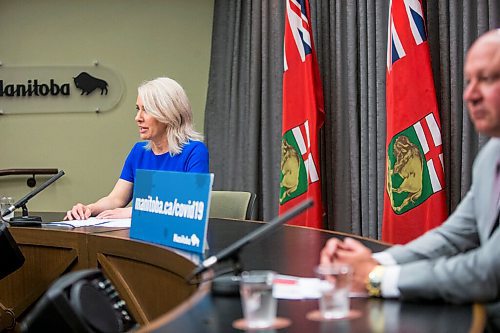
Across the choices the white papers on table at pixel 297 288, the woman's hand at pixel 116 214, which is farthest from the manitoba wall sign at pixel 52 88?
the white papers on table at pixel 297 288

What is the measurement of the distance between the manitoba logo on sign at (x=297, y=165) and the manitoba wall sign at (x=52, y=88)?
182cm

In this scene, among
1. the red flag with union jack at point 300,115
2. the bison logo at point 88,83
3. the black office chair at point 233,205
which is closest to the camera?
the black office chair at point 233,205

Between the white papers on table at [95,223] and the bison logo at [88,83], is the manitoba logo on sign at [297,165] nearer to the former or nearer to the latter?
the white papers on table at [95,223]

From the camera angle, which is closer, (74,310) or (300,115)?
(74,310)

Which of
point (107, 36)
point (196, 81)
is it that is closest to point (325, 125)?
point (196, 81)

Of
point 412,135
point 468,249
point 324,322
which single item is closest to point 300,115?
point 412,135

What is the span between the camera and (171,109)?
12.6 feet

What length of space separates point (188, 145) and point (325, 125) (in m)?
1.15

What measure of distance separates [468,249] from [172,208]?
0.98 meters

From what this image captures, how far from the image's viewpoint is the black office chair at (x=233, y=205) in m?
3.72

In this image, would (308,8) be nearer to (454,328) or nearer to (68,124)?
(68,124)

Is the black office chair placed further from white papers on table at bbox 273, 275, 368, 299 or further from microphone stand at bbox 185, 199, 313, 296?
microphone stand at bbox 185, 199, 313, 296

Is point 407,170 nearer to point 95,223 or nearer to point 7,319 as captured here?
point 95,223

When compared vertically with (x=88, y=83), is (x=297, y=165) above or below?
below
